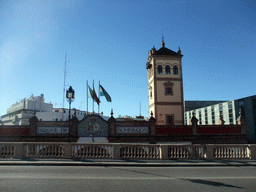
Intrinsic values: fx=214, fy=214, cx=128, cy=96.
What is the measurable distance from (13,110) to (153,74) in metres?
73.4

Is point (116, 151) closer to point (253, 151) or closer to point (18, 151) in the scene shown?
point (18, 151)

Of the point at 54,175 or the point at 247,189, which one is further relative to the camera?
the point at 54,175

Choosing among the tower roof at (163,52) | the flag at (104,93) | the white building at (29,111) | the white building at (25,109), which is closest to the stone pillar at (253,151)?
the flag at (104,93)

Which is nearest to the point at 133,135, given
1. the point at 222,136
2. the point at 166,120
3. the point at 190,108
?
the point at 166,120

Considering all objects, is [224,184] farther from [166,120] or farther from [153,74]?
[153,74]

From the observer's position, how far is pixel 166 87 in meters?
33.7

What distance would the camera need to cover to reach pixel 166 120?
32438 millimetres

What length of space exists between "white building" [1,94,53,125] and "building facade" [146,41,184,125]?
179 ft

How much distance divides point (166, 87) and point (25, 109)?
2445 inches

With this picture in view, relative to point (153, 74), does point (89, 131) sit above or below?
below

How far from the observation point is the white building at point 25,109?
241ft

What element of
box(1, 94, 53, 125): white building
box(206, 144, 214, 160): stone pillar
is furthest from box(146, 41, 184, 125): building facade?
box(1, 94, 53, 125): white building

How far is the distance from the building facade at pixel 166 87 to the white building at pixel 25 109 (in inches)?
2153

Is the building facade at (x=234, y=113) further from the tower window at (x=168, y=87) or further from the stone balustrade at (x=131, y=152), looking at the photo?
the stone balustrade at (x=131, y=152)
